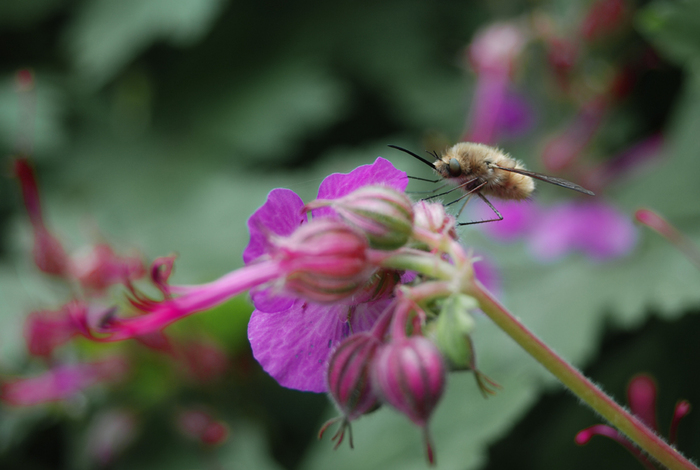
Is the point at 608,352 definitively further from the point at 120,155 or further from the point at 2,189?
the point at 2,189

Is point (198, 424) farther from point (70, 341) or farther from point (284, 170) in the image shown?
point (284, 170)

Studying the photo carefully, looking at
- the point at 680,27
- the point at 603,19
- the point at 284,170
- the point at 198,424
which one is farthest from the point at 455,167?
the point at 284,170

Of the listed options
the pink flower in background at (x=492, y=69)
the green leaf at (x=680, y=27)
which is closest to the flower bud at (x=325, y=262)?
the green leaf at (x=680, y=27)

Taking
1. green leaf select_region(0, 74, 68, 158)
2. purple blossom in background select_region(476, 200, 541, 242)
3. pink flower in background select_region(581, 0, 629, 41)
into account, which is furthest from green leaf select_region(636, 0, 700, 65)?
green leaf select_region(0, 74, 68, 158)

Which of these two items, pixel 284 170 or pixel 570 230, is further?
pixel 284 170

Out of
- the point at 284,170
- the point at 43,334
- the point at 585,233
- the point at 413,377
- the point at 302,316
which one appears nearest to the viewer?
the point at 413,377

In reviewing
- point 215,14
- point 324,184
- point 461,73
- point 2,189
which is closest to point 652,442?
point 324,184

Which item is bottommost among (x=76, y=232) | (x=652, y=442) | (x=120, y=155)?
(x=76, y=232)
